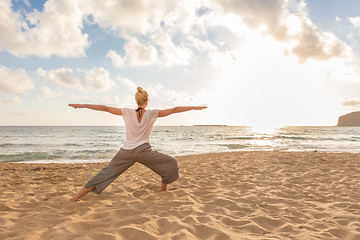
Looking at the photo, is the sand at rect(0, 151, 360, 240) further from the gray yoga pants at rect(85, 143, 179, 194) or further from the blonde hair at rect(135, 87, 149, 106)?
the blonde hair at rect(135, 87, 149, 106)

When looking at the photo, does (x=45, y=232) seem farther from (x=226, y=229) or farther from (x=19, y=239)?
(x=226, y=229)

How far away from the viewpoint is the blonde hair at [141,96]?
13.3 feet

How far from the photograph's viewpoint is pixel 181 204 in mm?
3916

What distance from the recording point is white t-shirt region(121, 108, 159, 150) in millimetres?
4035

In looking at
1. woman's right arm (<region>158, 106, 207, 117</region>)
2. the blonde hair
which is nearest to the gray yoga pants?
woman's right arm (<region>158, 106, 207, 117</region>)

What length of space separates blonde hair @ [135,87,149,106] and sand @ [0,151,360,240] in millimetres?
1868

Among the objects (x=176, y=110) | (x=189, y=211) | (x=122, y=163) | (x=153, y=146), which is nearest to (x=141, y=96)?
(x=176, y=110)

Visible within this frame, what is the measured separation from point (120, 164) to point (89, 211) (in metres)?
0.94

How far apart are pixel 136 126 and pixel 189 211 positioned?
174 cm

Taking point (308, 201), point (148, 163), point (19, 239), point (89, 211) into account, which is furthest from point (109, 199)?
point (308, 201)

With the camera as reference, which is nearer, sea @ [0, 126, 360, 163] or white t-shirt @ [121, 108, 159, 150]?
white t-shirt @ [121, 108, 159, 150]

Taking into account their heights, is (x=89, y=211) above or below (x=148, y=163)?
below

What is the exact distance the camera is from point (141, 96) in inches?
160

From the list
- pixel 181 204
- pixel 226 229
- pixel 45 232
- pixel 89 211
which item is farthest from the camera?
pixel 181 204
